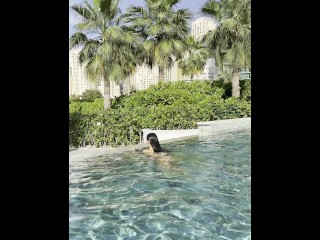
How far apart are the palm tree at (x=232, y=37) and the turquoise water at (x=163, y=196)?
26.9 feet

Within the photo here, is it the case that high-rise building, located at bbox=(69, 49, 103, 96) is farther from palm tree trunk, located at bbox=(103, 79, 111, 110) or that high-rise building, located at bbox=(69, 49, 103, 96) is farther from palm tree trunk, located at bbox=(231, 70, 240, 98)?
palm tree trunk, located at bbox=(231, 70, 240, 98)

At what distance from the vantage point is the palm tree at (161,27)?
17.5 m

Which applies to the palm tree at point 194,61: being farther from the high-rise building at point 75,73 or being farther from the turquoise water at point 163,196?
the turquoise water at point 163,196

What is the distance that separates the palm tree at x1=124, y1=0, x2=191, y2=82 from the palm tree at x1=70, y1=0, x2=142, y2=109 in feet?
9.06

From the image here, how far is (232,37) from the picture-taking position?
1727 cm

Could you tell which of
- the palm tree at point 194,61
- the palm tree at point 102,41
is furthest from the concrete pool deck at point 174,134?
the palm tree at point 194,61

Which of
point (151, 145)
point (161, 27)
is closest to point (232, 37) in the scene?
point (161, 27)

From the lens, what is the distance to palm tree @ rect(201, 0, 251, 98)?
16.7 m

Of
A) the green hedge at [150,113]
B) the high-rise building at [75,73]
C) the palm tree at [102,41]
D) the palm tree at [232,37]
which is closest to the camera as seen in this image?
the high-rise building at [75,73]

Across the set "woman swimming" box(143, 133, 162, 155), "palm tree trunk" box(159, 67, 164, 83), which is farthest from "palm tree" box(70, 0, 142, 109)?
"woman swimming" box(143, 133, 162, 155)
